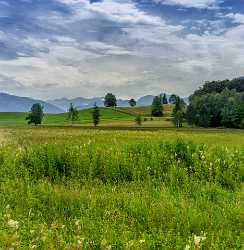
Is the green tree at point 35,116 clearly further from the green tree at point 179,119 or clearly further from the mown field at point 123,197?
the mown field at point 123,197

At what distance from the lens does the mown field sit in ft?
21.5

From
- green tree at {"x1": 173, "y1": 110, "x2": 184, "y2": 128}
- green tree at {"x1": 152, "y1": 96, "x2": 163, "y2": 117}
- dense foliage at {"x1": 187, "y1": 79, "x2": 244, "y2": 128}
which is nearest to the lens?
dense foliage at {"x1": 187, "y1": 79, "x2": 244, "y2": 128}

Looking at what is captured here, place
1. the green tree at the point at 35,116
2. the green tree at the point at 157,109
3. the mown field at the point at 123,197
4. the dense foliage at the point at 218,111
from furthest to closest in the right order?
the green tree at the point at 157,109 → the green tree at the point at 35,116 → the dense foliage at the point at 218,111 → the mown field at the point at 123,197

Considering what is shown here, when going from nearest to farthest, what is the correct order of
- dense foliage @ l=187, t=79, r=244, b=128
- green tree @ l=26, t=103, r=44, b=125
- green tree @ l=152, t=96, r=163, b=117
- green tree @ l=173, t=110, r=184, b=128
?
dense foliage @ l=187, t=79, r=244, b=128 < green tree @ l=173, t=110, r=184, b=128 < green tree @ l=26, t=103, r=44, b=125 < green tree @ l=152, t=96, r=163, b=117

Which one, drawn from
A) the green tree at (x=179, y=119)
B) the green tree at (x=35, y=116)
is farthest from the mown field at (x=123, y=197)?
the green tree at (x=35, y=116)

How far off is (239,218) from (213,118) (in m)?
113

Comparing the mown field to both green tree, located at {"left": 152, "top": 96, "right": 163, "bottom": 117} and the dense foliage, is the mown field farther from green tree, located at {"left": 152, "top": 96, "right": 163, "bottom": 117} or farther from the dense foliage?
green tree, located at {"left": 152, "top": 96, "right": 163, "bottom": 117}

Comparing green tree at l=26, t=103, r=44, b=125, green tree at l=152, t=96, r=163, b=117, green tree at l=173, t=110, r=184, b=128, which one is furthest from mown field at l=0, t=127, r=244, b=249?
green tree at l=152, t=96, r=163, b=117

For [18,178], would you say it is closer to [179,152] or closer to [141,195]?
[141,195]

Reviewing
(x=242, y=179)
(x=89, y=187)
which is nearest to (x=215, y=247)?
(x=89, y=187)

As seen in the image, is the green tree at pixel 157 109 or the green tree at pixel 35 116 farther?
the green tree at pixel 157 109

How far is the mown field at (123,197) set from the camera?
654cm

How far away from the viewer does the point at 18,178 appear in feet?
35.9

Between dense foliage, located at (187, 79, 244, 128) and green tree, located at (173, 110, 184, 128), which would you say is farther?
green tree, located at (173, 110, 184, 128)
